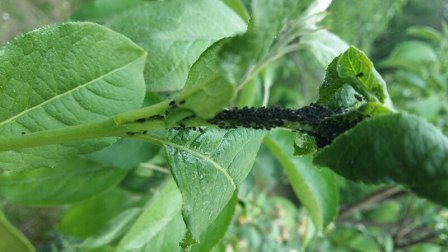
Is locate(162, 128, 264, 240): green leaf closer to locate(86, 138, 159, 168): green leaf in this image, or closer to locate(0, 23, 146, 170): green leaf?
locate(0, 23, 146, 170): green leaf

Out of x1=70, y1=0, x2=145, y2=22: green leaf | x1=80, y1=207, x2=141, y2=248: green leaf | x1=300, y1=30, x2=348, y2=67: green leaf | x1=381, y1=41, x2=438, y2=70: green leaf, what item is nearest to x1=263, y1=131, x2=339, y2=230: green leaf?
x1=300, y1=30, x2=348, y2=67: green leaf

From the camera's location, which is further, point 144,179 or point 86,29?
point 144,179

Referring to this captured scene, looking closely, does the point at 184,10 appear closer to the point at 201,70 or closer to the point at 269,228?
the point at 201,70

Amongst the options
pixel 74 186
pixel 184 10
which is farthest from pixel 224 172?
pixel 74 186

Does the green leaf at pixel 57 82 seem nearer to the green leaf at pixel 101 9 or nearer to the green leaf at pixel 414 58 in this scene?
the green leaf at pixel 101 9

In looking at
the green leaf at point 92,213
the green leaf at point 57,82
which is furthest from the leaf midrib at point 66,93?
the green leaf at point 92,213

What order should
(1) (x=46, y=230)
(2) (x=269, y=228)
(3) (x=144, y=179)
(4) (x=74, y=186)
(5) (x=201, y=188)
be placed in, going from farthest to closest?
1. (1) (x=46, y=230)
2. (2) (x=269, y=228)
3. (3) (x=144, y=179)
4. (4) (x=74, y=186)
5. (5) (x=201, y=188)
